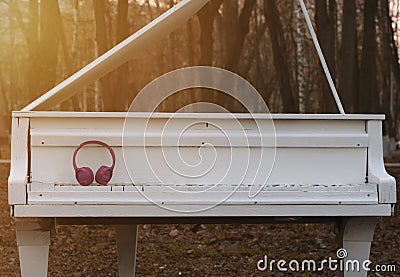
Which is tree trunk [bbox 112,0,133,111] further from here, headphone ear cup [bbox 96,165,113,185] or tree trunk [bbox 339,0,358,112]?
headphone ear cup [bbox 96,165,113,185]

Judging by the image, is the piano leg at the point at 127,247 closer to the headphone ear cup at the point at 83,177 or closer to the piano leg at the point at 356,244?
the headphone ear cup at the point at 83,177

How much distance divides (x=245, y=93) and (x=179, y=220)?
2608mm

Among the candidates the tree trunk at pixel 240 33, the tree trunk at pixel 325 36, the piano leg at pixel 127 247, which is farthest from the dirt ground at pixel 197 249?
the tree trunk at pixel 325 36

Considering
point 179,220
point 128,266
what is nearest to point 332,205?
point 179,220

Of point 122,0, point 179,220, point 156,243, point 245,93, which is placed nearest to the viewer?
point 179,220

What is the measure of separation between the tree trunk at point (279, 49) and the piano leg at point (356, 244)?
9.90m

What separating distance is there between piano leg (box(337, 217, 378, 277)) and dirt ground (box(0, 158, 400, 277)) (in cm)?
300

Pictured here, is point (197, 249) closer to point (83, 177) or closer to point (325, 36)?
point (83, 177)

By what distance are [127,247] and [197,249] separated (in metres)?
2.98

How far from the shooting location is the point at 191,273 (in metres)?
7.85

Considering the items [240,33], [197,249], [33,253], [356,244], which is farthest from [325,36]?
[33,253]

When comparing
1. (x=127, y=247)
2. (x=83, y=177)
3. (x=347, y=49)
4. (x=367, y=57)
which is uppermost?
(x=367, y=57)

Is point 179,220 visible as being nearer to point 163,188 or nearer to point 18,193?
point 163,188

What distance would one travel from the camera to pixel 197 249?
9.17 meters
